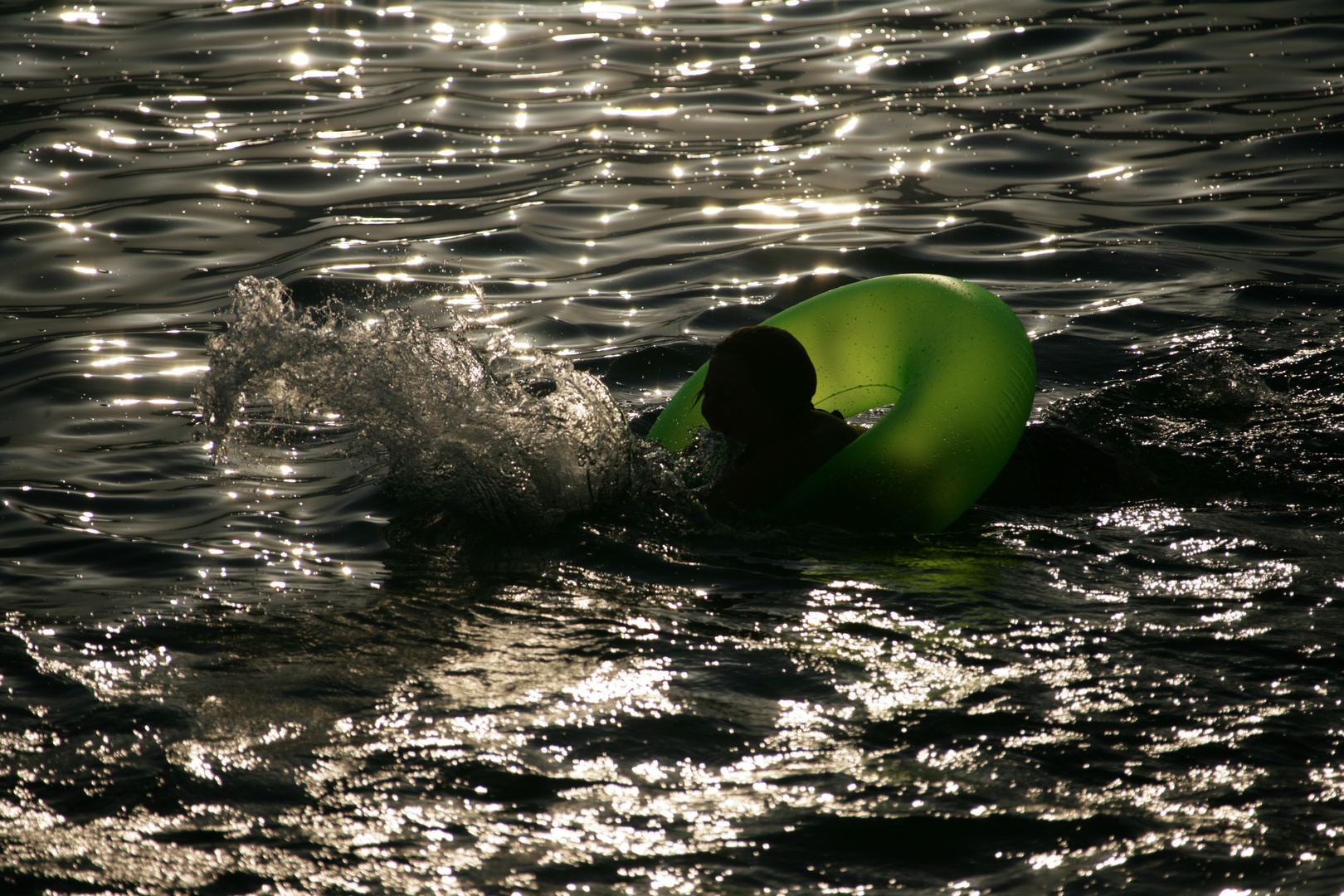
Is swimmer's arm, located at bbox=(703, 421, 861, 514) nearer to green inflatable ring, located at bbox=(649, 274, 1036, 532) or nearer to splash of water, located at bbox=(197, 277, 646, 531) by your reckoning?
green inflatable ring, located at bbox=(649, 274, 1036, 532)

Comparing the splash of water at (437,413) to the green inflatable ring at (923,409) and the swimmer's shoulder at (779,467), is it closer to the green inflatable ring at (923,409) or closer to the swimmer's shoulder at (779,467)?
the swimmer's shoulder at (779,467)

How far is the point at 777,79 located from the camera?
13766 millimetres

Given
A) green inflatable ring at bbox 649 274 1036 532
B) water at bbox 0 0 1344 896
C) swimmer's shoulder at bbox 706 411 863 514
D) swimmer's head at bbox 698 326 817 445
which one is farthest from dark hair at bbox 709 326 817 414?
water at bbox 0 0 1344 896

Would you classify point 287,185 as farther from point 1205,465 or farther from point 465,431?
point 1205,465

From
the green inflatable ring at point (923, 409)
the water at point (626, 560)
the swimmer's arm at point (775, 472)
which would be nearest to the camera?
the water at point (626, 560)

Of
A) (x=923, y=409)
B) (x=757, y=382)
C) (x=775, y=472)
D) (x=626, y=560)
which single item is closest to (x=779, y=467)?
(x=775, y=472)

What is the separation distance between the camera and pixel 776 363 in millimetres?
4879

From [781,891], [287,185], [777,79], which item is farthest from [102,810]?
[777,79]

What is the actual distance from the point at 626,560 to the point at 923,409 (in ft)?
4.25

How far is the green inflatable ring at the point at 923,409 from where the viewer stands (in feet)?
15.2

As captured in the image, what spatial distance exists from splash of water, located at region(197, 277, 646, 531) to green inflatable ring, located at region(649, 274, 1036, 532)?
576 mm

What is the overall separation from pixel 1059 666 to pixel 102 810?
2.58m

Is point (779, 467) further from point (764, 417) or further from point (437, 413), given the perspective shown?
point (437, 413)

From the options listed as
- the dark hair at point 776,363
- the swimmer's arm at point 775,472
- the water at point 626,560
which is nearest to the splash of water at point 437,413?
the water at point 626,560
